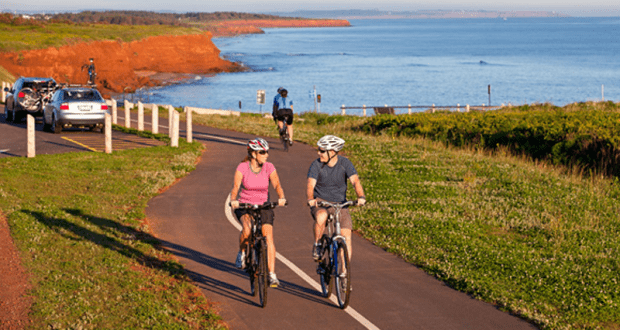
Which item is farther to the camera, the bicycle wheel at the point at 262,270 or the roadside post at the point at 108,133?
the roadside post at the point at 108,133

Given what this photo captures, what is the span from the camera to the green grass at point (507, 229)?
866 cm

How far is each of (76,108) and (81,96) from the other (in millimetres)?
764

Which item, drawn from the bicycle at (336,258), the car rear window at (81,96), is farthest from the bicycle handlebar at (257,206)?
the car rear window at (81,96)

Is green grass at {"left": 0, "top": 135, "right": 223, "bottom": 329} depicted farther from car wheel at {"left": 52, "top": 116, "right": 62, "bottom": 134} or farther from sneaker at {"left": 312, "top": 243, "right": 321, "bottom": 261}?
car wheel at {"left": 52, "top": 116, "right": 62, "bottom": 134}

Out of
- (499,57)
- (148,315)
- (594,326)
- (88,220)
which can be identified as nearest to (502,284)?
(594,326)

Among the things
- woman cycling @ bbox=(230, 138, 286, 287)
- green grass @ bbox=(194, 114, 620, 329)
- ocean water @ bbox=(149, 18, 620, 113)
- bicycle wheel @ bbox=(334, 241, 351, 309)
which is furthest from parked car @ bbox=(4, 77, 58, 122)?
ocean water @ bbox=(149, 18, 620, 113)

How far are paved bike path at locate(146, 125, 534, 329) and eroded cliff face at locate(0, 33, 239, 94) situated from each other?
58.0 m

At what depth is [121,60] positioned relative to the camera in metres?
106

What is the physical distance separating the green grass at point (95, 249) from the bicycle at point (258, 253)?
2.18 ft

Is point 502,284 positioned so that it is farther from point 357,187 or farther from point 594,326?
point 357,187

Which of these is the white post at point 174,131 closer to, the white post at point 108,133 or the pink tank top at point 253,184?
the white post at point 108,133

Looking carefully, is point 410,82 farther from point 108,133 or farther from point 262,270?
point 262,270

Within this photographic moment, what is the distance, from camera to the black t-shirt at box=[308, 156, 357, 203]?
26.8ft

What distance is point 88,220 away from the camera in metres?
12.4
